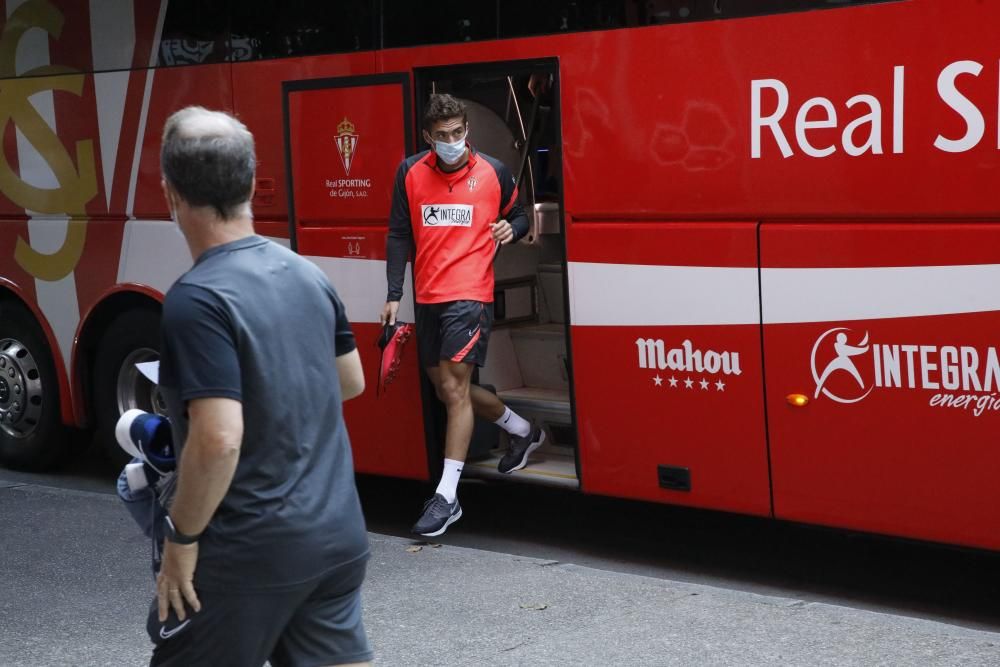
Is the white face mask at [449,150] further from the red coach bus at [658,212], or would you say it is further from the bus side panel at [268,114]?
the bus side panel at [268,114]

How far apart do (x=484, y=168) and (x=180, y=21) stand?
2043mm

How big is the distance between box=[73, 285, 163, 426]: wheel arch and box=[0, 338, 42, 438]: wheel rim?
45cm

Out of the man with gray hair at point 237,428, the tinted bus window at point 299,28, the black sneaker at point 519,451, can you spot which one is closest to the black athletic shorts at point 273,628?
the man with gray hair at point 237,428

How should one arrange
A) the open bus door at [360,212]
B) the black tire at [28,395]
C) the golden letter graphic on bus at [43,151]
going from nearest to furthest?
the open bus door at [360,212], the golden letter graphic on bus at [43,151], the black tire at [28,395]

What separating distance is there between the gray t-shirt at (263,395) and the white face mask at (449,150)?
3599 mm

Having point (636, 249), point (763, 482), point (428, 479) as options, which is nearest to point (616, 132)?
point (636, 249)

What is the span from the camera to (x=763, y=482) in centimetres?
595

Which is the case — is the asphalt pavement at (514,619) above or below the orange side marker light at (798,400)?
below

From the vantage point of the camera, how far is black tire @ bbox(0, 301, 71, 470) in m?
8.86

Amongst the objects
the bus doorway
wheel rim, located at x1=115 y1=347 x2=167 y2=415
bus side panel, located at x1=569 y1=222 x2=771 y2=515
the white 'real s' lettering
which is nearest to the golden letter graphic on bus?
wheel rim, located at x1=115 y1=347 x2=167 y2=415

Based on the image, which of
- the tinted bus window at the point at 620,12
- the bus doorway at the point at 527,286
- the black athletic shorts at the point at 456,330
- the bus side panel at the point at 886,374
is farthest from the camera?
the bus doorway at the point at 527,286

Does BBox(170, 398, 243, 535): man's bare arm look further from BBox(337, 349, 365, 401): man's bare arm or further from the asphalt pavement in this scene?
the asphalt pavement

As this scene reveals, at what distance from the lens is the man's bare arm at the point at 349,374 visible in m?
3.27

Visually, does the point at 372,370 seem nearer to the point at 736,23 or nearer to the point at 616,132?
the point at 616,132
